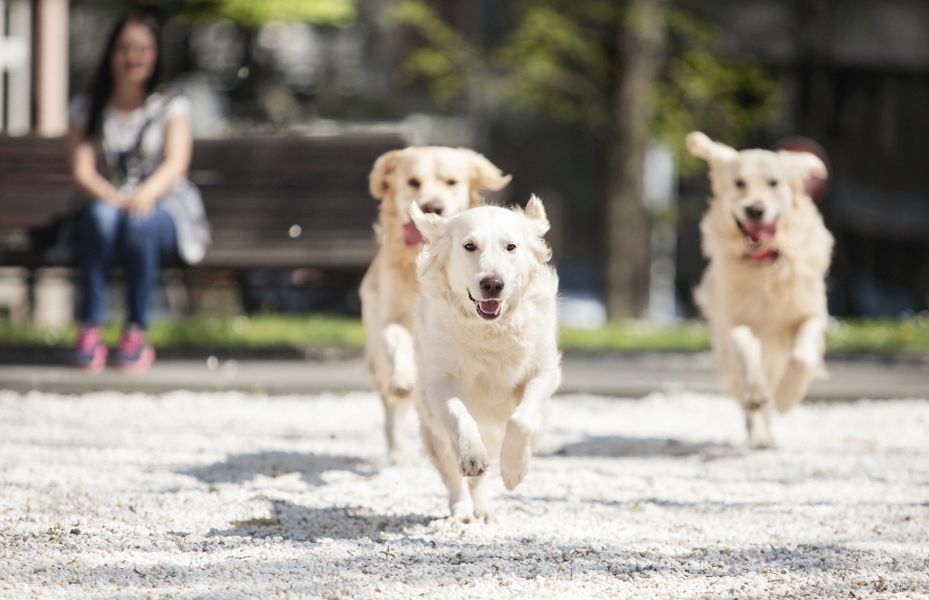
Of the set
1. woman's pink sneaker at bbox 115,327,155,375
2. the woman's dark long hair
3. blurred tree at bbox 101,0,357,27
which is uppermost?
blurred tree at bbox 101,0,357,27

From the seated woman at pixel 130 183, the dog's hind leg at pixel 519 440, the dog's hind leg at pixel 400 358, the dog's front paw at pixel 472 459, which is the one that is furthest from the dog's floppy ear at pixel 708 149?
the seated woman at pixel 130 183

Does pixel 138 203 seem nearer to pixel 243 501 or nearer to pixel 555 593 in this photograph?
pixel 243 501

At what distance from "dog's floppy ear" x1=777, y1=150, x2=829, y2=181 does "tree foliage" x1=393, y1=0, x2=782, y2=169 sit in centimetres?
840

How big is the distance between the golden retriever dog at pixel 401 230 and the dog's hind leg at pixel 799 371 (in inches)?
56.5

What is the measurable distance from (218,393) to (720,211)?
292cm

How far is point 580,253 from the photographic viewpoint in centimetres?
2944

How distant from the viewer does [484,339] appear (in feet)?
15.2

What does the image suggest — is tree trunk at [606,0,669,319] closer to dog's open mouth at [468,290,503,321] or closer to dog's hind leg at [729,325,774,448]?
dog's hind leg at [729,325,774,448]

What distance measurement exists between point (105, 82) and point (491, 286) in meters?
5.26

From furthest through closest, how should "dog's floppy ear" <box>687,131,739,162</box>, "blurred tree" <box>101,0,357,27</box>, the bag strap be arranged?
"blurred tree" <box>101,0,357,27</box>
the bag strap
"dog's floppy ear" <box>687,131,739,162</box>

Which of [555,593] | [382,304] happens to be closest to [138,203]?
[382,304]

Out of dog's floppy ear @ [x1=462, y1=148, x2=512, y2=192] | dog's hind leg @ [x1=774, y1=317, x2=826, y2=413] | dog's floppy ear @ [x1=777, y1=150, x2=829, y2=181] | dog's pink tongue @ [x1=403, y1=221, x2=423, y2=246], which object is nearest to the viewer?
dog's pink tongue @ [x1=403, y1=221, x2=423, y2=246]

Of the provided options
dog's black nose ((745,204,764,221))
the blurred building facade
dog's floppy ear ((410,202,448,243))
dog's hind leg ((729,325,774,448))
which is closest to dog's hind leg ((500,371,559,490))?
dog's floppy ear ((410,202,448,243))

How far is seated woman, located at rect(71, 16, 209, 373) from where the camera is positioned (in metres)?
8.67
